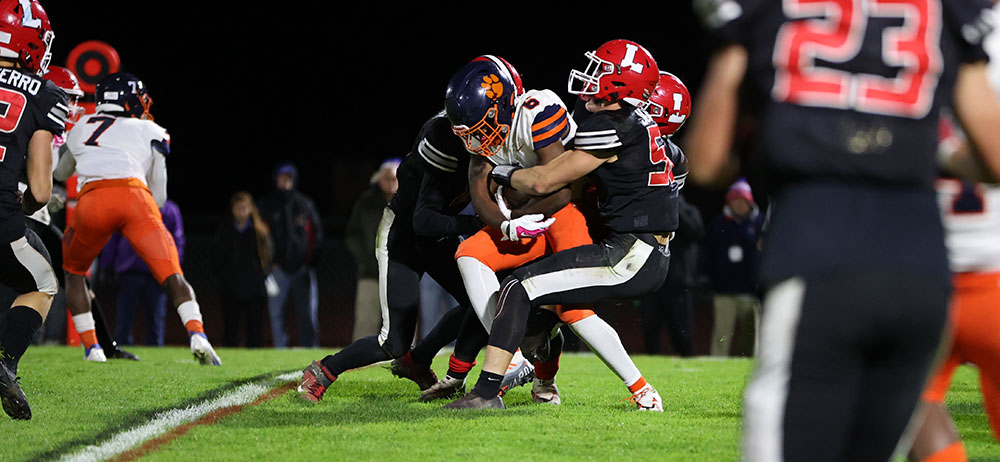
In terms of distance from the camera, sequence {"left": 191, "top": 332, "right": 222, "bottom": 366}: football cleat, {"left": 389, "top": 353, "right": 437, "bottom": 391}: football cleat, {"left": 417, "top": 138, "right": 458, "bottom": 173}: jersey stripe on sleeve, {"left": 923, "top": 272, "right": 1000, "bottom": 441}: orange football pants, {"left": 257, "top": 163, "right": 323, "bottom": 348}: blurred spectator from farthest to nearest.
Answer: {"left": 257, "top": 163, "right": 323, "bottom": 348}: blurred spectator
{"left": 191, "top": 332, "right": 222, "bottom": 366}: football cleat
{"left": 389, "top": 353, "right": 437, "bottom": 391}: football cleat
{"left": 417, "top": 138, "right": 458, "bottom": 173}: jersey stripe on sleeve
{"left": 923, "top": 272, "right": 1000, "bottom": 441}: orange football pants

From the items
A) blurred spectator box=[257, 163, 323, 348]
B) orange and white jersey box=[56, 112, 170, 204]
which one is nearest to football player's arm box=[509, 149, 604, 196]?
orange and white jersey box=[56, 112, 170, 204]

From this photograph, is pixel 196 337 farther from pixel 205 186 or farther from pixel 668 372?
pixel 205 186

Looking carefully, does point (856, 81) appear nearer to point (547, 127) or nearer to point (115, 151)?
point (547, 127)

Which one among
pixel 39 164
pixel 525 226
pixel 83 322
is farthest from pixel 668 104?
pixel 83 322

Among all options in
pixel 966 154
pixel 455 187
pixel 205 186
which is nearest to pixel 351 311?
pixel 205 186

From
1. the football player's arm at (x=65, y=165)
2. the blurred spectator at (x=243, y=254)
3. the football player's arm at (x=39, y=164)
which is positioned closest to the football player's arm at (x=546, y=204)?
the football player's arm at (x=39, y=164)

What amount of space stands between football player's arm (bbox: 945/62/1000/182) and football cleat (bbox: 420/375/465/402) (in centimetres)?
363

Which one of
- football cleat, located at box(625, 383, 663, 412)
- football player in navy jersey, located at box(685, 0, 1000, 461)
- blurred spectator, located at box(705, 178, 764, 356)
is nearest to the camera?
football player in navy jersey, located at box(685, 0, 1000, 461)

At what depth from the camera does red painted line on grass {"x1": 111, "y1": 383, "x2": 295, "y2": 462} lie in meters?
3.70

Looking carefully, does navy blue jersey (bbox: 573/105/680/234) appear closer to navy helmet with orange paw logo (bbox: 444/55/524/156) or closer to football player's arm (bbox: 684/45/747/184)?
navy helmet with orange paw logo (bbox: 444/55/524/156)

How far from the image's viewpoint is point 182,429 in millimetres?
4246

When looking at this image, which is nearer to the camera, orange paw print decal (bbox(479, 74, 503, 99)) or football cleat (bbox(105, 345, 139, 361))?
orange paw print decal (bbox(479, 74, 503, 99))

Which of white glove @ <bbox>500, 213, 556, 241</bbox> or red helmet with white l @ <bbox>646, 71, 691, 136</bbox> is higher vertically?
red helmet with white l @ <bbox>646, 71, 691, 136</bbox>

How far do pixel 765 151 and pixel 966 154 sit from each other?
601 mm
